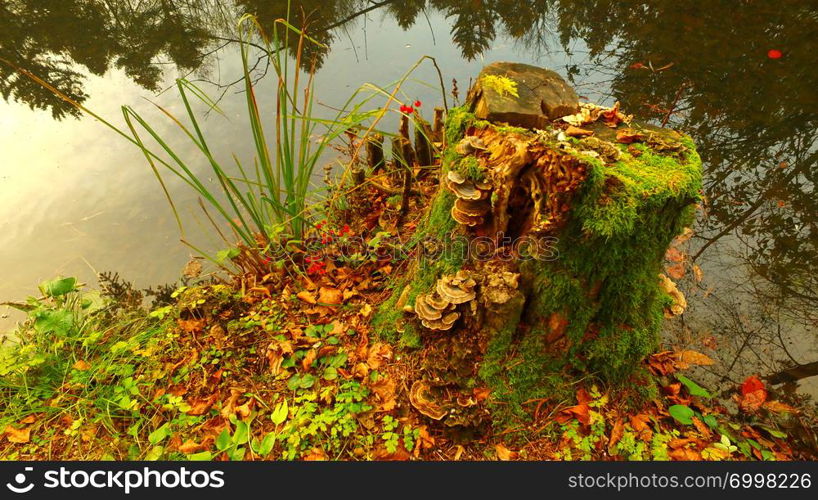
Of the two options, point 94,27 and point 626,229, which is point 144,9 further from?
point 626,229

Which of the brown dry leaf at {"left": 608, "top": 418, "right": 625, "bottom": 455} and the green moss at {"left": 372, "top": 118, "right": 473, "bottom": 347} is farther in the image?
the green moss at {"left": 372, "top": 118, "right": 473, "bottom": 347}

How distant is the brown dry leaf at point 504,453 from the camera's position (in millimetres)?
2006

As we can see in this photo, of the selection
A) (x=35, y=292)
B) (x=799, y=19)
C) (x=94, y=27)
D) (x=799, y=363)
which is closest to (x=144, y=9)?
(x=94, y=27)

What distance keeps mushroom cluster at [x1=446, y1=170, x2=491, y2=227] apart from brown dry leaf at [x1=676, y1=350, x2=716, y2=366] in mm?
1705

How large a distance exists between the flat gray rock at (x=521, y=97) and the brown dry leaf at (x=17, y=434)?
3029 mm

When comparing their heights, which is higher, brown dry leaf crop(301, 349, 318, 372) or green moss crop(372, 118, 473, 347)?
green moss crop(372, 118, 473, 347)

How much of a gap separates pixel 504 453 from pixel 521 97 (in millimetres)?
1803

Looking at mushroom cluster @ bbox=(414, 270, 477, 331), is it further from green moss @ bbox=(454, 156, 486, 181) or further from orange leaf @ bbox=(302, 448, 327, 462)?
orange leaf @ bbox=(302, 448, 327, 462)

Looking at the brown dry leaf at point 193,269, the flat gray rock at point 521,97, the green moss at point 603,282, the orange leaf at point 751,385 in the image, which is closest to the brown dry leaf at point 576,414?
the green moss at point 603,282

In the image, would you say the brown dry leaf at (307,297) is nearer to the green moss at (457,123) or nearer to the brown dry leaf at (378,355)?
the brown dry leaf at (378,355)

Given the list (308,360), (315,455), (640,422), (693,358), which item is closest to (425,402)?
(315,455)

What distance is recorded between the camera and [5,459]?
212 cm

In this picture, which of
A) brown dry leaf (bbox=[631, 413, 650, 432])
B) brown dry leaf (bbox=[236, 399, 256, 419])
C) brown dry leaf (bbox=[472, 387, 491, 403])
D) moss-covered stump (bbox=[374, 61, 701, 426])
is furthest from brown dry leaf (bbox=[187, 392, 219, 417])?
brown dry leaf (bbox=[631, 413, 650, 432])

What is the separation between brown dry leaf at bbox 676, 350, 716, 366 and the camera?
254 centimetres
